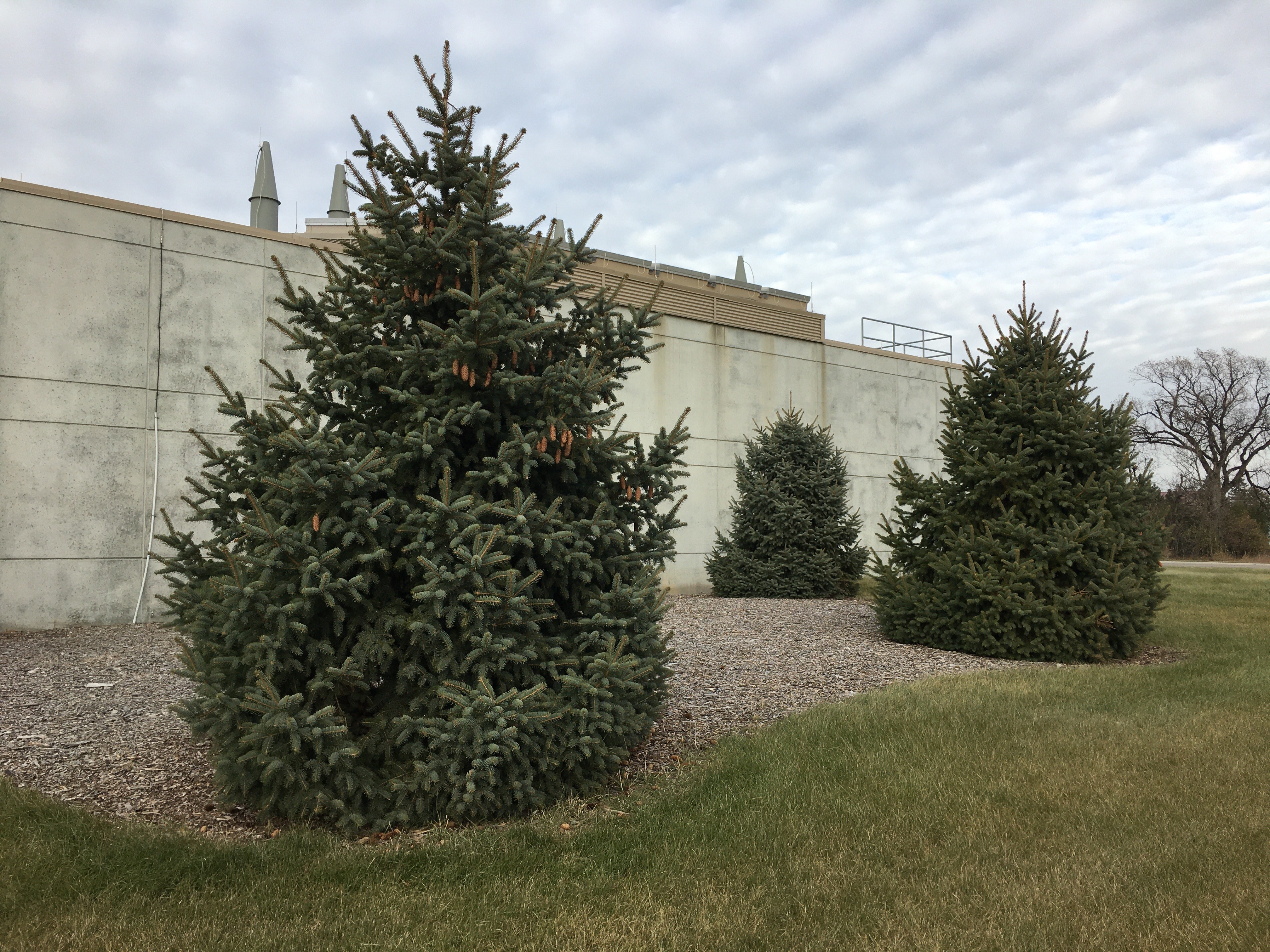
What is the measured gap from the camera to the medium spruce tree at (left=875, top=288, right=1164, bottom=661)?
28.1 feet

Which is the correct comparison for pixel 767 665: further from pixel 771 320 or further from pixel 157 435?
pixel 771 320

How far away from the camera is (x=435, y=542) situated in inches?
165

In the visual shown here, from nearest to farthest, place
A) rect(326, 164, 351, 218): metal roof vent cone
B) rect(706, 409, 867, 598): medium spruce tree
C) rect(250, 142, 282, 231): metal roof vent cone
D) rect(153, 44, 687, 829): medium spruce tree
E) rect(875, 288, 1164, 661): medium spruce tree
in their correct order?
rect(153, 44, 687, 829): medium spruce tree
rect(875, 288, 1164, 661): medium spruce tree
rect(706, 409, 867, 598): medium spruce tree
rect(250, 142, 282, 231): metal roof vent cone
rect(326, 164, 351, 218): metal roof vent cone

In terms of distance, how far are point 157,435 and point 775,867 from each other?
10.6 metres

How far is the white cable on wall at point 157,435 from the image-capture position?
36.8 ft

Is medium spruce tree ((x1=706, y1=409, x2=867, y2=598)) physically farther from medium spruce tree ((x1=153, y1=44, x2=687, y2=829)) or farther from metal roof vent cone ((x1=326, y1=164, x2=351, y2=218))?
metal roof vent cone ((x1=326, y1=164, x2=351, y2=218))

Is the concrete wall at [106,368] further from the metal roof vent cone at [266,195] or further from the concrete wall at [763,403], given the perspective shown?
the concrete wall at [763,403]

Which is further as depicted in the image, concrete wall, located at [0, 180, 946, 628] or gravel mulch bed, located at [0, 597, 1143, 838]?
concrete wall, located at [0, 180, 946, 628]

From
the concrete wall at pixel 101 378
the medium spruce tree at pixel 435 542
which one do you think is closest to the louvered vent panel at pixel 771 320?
the concrete wall at pixel 101 378

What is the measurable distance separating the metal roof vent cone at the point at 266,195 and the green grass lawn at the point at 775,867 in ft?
44.9

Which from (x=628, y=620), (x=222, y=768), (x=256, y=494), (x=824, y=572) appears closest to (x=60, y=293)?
(x=256, y=494)

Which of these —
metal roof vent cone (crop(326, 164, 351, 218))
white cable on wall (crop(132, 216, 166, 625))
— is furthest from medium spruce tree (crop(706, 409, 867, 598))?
metal roof vent cone (crop(326, 164, 351, 218))

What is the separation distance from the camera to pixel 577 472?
15.9ft

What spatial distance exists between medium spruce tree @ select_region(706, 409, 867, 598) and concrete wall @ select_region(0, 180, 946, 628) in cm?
728
